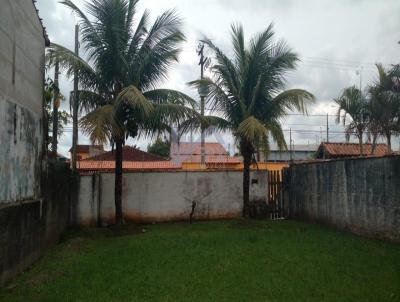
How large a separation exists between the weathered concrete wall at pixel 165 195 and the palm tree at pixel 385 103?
3.97 m

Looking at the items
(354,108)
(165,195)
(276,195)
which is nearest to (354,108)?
(354,108)

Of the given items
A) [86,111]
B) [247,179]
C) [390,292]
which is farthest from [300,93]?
[390,292]

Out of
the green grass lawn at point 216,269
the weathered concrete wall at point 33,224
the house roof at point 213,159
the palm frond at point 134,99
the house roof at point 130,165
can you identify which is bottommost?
the green grass lawn at point 216,269

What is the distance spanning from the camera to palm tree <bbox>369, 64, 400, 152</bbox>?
1116 centimetres

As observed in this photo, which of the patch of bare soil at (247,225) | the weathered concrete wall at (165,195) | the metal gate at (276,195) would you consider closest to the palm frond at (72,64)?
the weathered concrete wall at (165,195)

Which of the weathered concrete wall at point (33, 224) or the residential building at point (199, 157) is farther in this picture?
the residential building at point (199, 157)

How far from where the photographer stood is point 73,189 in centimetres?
1058

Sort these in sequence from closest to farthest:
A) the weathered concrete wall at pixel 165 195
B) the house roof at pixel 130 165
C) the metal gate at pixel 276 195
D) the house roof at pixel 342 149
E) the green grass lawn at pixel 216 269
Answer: the green grass lawn at pixel 216 269 < the weathered concrete wall at pixel 165 195 < the metal gate at pixel 276 195 < the house roof at pixel 342 149 < the house roof at pixel 130 165

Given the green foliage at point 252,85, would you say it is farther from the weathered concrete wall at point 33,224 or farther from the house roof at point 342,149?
the house roof at point 342,149

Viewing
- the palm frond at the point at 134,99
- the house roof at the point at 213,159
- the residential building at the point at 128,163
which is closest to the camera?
the palm frond at the point at 134,99

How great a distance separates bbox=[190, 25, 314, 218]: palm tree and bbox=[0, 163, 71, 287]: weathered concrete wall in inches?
168

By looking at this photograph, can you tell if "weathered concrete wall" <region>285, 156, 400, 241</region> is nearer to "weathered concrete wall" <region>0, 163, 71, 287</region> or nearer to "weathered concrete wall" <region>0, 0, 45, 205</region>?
"weathered concrete wall" <region>0, 163, 71, 287</region>

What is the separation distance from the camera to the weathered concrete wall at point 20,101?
5363mm

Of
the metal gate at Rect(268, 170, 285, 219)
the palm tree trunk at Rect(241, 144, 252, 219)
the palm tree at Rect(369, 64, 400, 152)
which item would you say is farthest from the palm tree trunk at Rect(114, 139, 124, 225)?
the palm tree at Rect(369, 64, 400, 152)
